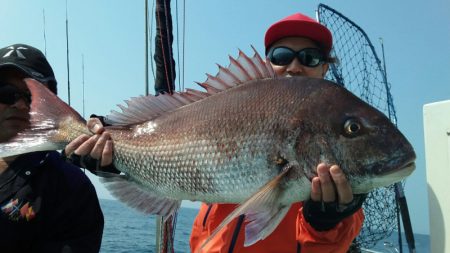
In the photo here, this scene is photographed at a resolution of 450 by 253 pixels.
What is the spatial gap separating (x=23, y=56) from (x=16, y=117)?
519 millimetres

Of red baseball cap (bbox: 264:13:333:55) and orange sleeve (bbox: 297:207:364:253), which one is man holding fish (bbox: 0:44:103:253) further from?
red baseball cap (bbox: 264:13:333:55)

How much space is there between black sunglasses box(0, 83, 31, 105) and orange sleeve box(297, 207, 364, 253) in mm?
2160

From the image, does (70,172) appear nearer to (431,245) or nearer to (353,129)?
(353,129)

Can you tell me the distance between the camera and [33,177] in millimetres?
3201

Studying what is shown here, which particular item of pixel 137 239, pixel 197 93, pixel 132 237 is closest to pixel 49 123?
pixel 197 93

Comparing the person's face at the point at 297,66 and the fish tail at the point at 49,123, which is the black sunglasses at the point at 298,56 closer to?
the person's face at the point at 297,66

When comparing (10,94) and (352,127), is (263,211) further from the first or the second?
(10,94)

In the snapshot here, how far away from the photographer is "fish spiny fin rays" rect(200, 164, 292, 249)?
1914 mm

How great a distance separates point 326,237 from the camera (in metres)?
2.35

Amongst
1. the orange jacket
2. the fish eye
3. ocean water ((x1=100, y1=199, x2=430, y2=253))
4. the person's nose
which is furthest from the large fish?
the person's nose

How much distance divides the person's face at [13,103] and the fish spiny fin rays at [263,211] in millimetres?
1859

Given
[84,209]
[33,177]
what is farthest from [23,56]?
[84,209]

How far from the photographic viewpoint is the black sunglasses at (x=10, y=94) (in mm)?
3127

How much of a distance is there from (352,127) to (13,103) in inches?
94.5
